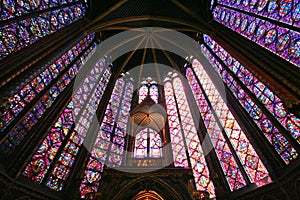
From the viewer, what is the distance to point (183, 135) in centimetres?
944

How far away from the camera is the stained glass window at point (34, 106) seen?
5.52 metres

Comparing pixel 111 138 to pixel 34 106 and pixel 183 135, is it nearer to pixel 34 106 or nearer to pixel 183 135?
pixel 183 135

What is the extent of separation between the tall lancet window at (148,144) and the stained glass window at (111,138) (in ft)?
2.25

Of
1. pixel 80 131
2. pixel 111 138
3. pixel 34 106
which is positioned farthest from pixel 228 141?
pixel 34 106

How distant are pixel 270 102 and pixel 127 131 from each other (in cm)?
598

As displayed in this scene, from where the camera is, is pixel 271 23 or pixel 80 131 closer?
pixel 271 23

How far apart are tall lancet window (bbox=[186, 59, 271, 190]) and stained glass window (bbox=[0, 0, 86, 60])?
598 centimetres

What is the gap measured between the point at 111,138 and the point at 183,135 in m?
3.05

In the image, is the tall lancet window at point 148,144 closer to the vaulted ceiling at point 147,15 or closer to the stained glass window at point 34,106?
the stained glass window at point 34,106

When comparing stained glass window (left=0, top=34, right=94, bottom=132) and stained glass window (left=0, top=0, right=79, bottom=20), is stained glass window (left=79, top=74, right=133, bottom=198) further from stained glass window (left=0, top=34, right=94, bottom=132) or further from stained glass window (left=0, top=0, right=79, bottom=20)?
stained glass window (left=0, top=0, right=79, bottom=20)

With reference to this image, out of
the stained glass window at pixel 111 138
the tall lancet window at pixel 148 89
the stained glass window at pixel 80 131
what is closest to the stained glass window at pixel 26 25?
the stained glass window at pixel 80 131

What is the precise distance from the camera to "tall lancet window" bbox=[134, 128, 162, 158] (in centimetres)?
863

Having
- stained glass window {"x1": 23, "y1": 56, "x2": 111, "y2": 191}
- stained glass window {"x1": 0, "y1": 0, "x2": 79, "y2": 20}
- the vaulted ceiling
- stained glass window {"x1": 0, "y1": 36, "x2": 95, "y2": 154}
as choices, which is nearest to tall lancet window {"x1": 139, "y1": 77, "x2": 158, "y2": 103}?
the vaulted ceiling

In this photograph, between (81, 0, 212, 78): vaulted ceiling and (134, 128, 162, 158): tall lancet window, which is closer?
(134, 128, 162, 158): tall lancet window
